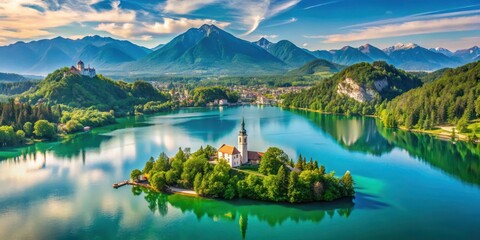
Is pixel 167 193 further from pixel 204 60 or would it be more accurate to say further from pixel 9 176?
pixel 204 60

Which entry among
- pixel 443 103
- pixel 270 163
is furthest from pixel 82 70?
pixel 270 163

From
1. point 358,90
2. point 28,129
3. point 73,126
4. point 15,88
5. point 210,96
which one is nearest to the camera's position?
point 28,129

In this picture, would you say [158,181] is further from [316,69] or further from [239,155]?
[316,69]

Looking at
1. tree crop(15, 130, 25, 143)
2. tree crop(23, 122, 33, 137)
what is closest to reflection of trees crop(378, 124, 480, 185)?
tree crop(15, 130, 25, 143)

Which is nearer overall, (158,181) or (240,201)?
(240,201)

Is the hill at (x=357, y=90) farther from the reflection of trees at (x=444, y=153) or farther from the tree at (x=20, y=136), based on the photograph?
the tree at (x=20, y=136)

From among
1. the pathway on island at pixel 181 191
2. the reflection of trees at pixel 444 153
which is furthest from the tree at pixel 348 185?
the reflection of trees at pixel 444 153
